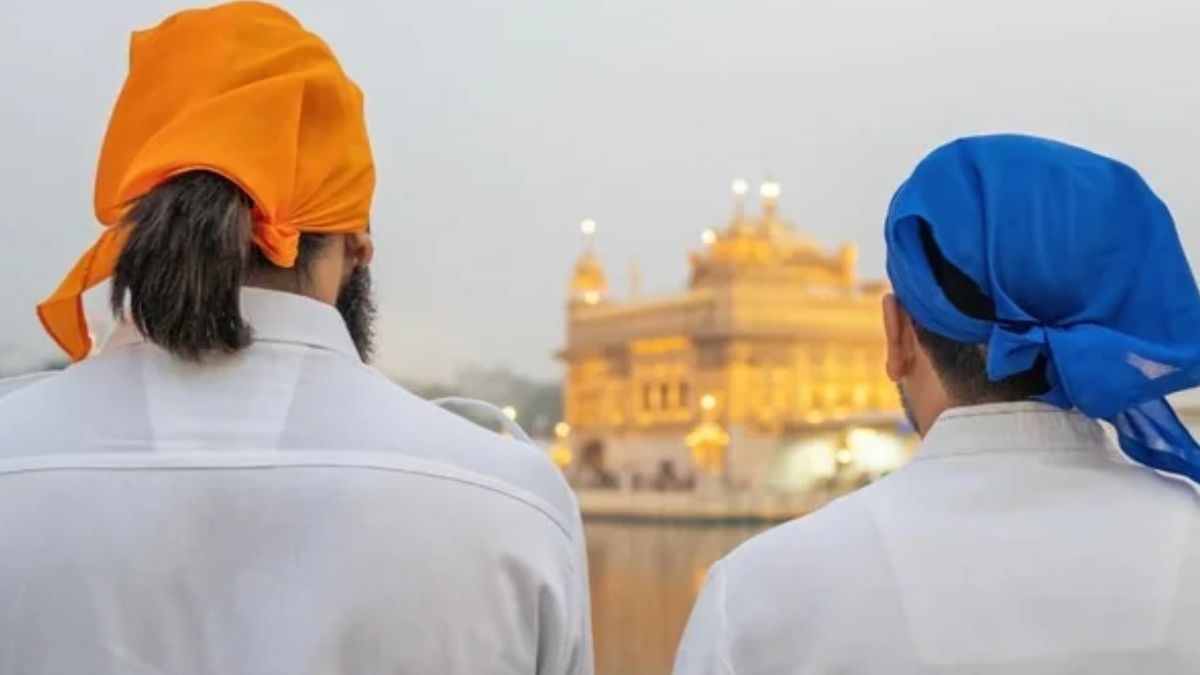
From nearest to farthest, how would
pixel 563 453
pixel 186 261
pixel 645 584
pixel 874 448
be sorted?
pixel 186 261 → pixel 645 584 → pixel 874 448 → pixel 563 453

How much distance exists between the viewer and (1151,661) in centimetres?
63

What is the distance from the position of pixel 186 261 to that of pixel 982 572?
33 cm

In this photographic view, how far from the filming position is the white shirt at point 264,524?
2.01 ft

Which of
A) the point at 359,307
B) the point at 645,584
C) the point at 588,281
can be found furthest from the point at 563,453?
the point at 359,307

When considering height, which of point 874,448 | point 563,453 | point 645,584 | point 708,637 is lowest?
point 563,453

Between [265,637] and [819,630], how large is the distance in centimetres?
21

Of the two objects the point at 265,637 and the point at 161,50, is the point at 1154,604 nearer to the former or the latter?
→ the point at 265,637

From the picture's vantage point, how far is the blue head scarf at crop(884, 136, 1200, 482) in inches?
24.5

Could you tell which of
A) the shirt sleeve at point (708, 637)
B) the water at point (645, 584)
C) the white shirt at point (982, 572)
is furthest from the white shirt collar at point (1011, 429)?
the water at point (645, 584)

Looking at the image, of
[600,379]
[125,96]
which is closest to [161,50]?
[125,96]

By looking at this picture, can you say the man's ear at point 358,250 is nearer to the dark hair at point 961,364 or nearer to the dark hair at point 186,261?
the dark hair at point 186,261

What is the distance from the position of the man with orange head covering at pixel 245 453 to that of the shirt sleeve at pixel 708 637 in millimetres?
47

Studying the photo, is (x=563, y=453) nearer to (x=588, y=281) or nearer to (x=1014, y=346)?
(x=588, y=281)

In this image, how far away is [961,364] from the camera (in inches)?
25.8
